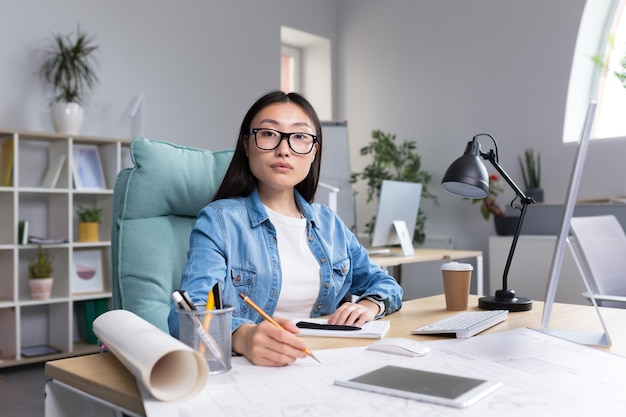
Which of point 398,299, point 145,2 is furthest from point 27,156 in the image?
point 398,299

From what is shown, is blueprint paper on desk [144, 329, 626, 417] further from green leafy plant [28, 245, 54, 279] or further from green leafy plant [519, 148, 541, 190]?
green leafy plant [519, 148, 541, 190]

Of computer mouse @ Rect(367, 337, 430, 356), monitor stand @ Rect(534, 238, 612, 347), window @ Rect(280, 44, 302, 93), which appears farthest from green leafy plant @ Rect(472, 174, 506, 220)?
computer mouse @ Rect(367, 337, 430, 356)

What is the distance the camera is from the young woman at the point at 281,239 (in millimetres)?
1384

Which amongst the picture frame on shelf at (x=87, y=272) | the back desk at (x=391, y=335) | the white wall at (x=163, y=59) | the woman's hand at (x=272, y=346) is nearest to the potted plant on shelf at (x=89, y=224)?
the picture frame on shelf at (x=87, y=272)

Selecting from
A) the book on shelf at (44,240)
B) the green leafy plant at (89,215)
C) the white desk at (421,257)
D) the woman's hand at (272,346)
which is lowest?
the white desk at (421,257)

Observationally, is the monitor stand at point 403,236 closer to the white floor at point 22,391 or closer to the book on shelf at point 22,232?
the white floor at point 22,391

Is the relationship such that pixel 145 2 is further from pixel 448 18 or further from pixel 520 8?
pixel 520 8

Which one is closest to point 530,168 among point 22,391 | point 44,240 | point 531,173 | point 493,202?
point 531,173

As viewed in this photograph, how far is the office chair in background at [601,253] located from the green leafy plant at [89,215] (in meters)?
2.78

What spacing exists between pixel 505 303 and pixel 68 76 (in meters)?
3.18

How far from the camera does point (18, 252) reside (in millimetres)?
3650

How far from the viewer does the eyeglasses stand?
1.50 meters

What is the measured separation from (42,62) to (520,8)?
3417 millimetres

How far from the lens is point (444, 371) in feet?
2.95
